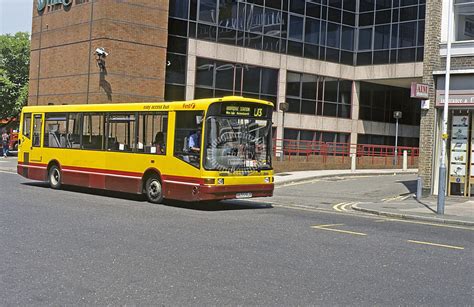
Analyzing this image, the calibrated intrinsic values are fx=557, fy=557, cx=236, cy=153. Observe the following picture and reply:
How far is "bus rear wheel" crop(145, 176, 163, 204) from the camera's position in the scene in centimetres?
1495

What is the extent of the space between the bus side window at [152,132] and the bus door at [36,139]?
17.1 ft

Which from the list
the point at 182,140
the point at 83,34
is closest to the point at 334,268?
the point at 182,140

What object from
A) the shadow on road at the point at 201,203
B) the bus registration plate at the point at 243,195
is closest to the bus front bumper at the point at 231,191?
the bus registration plate at the point at 243,195

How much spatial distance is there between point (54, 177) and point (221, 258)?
39.9 feet

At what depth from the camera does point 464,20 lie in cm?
1830

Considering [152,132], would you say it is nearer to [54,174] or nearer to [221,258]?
[54,174]

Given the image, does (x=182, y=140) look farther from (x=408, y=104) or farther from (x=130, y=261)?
(x=408, y=104)

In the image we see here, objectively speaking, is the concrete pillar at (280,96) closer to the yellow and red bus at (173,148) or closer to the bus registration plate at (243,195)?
the yellow and red bus at (173,148)

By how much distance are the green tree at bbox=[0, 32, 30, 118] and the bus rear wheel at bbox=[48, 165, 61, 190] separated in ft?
87.8

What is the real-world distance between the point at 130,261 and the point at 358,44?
34.6 metres

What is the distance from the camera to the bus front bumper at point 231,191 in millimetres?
13594

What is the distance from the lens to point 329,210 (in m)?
15.5

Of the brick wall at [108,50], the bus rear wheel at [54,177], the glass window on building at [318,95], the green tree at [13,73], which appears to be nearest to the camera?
the bus rear wheel at [54,177]

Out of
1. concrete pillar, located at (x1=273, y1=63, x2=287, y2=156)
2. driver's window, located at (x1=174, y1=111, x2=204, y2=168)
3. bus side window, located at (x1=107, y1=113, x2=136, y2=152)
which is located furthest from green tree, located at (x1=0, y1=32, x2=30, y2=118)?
driver's window, located at (x1=174, y1=111, x2=204, y2=168)
